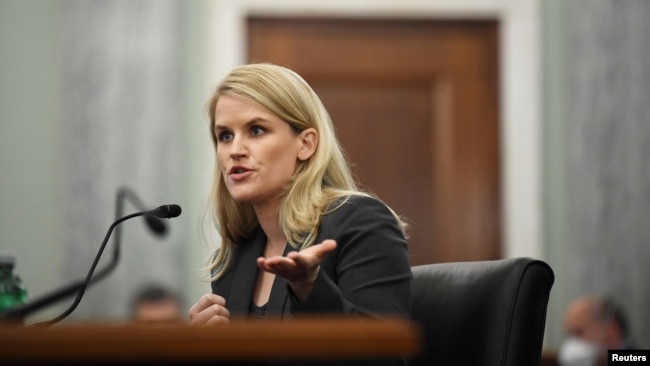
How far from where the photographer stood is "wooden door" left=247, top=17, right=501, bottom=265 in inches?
205

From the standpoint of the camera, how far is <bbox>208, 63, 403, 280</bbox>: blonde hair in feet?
7.04

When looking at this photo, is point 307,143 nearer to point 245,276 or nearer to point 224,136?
point 224,136

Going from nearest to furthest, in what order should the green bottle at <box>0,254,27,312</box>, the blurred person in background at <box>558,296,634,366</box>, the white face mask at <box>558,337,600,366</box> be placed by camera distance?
1. the green bottle at <box>0,254,27,312</box>
2. the white face mask at <box>558,337,600,366</box>
3. the blurred person in background at <box>558,296,634,366</box>

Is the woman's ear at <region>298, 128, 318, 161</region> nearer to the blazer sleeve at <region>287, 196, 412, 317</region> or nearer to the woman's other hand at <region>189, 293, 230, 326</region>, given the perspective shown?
the blazer sleeve at <region>287, 196, 412, 317</region>

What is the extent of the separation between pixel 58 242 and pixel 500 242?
227 cm

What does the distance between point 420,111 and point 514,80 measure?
53cm

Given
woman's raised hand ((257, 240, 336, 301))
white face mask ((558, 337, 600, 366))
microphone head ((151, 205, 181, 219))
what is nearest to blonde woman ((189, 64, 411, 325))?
microphone head ((151, 205, 181, 219))

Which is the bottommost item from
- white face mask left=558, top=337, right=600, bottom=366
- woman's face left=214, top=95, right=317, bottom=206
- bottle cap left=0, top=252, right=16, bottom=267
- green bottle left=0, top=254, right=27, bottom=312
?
white face mask left=558, top=337, right=600, bottom=366

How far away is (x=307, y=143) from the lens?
225 centimetres

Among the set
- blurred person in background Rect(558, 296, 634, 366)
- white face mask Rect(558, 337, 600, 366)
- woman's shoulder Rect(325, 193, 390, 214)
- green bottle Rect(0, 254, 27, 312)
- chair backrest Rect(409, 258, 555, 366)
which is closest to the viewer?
chair backrest Rect(409, 258, 555, 366)

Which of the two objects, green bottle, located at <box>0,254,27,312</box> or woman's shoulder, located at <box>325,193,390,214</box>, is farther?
woman's shoulder, located at <box>325,193,390,214</box>

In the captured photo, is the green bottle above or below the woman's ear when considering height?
below

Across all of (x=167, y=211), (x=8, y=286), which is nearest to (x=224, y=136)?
(x=167, y=211)

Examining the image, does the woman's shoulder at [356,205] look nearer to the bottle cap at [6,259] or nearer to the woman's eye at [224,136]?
the woman's eye at [224,136]
